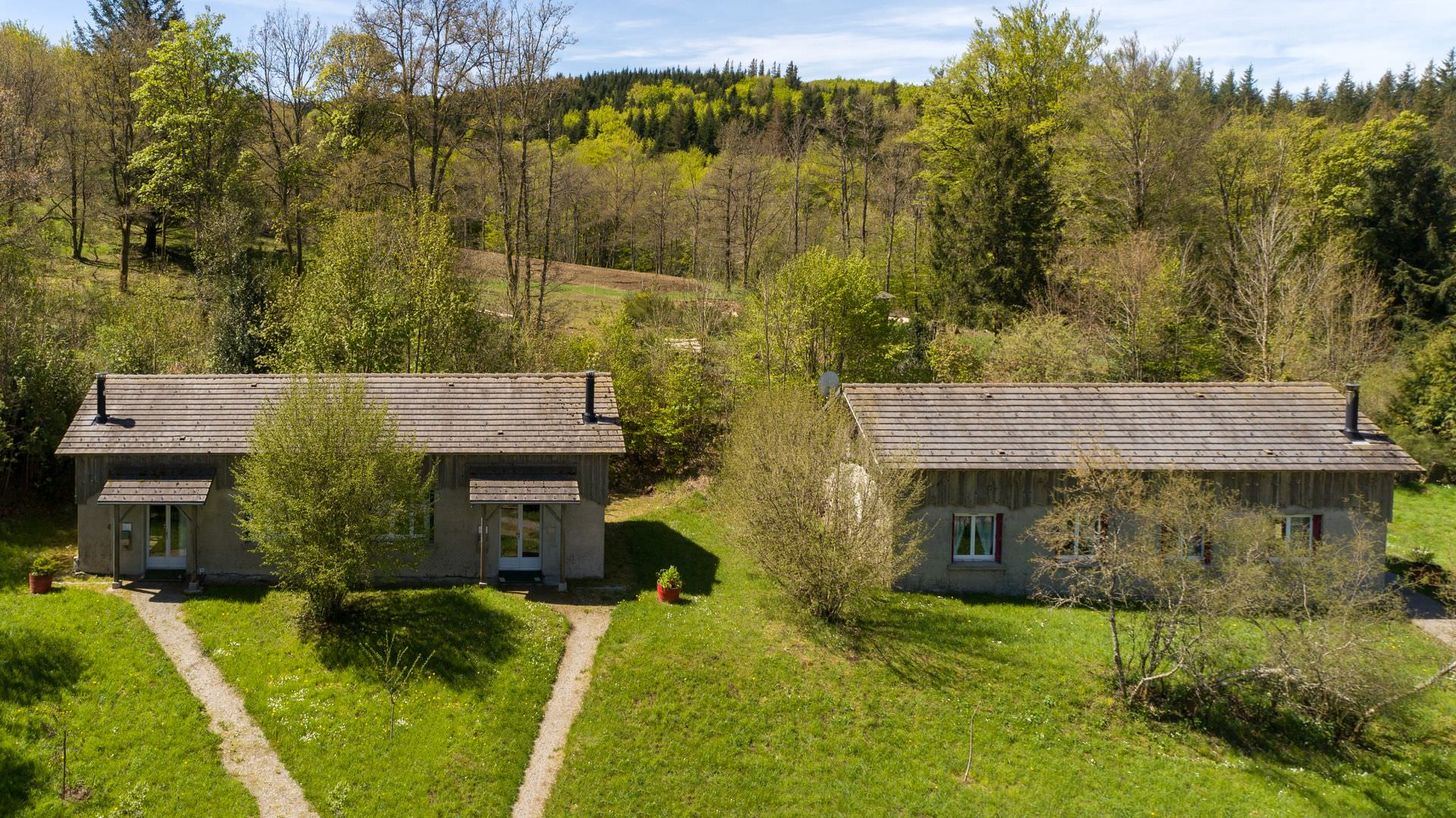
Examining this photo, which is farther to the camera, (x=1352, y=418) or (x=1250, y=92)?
(x=1250, y=92)

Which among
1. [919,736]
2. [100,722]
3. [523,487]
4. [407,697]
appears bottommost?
[919,736]

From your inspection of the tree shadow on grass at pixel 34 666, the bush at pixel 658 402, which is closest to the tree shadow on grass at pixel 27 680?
the tree shadow on grass at pixel 34 666

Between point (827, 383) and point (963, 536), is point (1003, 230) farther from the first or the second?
point (963, 536)

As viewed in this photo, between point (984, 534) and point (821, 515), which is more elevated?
point (821, 515)

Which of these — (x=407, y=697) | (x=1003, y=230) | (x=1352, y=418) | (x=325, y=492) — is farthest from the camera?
(x=1003, y=230)

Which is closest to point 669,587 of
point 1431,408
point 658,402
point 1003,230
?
point 658,402

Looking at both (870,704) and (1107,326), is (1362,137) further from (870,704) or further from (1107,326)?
(870,704)

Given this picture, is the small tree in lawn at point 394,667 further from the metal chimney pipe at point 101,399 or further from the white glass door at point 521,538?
the metal chimney pipe at point 101,399
